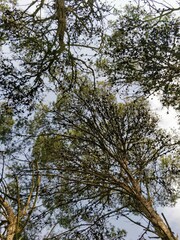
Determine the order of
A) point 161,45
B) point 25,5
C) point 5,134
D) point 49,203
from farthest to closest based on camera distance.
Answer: point 5,134, point 49,203, point 161,45, point 25,5

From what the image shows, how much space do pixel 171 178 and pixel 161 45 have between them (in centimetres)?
560

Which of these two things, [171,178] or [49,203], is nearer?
[49,203]

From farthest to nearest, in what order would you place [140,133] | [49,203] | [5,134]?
[5,134]
[140,133]
[49,203]

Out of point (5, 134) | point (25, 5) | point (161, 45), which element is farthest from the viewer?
point (5, 134)

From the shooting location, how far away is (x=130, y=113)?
36.9 feet

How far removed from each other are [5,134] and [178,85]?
240 inches

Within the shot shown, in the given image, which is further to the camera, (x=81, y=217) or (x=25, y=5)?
(x=81, y=217)

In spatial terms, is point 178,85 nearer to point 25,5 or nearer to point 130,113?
point 130,113

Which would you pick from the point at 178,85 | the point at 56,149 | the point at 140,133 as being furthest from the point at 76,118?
the point at 178,85

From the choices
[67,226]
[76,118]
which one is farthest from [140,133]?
[67,226]

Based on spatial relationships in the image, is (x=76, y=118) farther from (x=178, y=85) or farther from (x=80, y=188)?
(x=178, y=85)

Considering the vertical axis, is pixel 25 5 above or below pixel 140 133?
above

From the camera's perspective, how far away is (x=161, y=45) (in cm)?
824

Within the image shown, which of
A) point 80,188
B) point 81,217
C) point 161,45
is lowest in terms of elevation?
point 81,217
